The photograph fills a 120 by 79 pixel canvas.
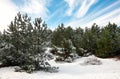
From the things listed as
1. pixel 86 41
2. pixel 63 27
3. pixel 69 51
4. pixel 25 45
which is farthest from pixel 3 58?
pixel 63 27

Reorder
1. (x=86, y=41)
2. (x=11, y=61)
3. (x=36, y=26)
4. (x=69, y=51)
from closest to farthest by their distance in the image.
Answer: (x=36, y=26) → (x=11, y=61) → (x=69, y=51) → (x=86, y=41)

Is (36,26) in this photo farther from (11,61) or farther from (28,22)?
(11,61)

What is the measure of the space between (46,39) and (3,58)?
494 cm

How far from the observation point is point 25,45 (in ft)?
54.3

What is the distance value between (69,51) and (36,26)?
13.1 meters

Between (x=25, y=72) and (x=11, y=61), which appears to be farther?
(x=11, y=61)

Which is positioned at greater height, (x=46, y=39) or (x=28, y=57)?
(x=46, y=39)

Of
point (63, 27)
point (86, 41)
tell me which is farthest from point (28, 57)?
point (63, 27)

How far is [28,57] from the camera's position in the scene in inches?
631

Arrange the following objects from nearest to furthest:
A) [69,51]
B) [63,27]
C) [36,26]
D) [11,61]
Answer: [36,26] → [11,61] → [69,51] → [63,27]

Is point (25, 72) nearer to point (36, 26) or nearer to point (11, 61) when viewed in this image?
point (11, 61)

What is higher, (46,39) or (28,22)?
(28,22)

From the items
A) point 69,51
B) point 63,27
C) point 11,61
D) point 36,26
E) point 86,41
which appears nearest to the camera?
point 36,26

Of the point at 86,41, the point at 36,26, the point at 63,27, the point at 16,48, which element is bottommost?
the point at 16,48
